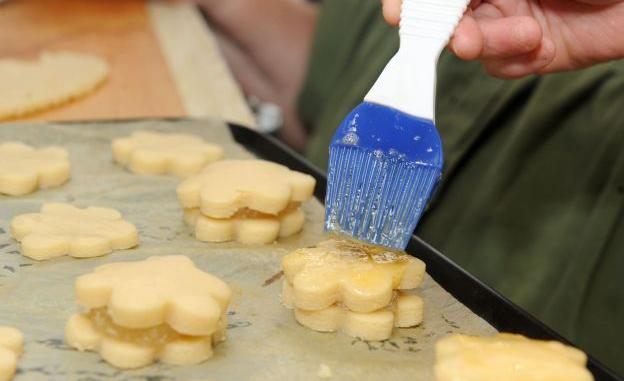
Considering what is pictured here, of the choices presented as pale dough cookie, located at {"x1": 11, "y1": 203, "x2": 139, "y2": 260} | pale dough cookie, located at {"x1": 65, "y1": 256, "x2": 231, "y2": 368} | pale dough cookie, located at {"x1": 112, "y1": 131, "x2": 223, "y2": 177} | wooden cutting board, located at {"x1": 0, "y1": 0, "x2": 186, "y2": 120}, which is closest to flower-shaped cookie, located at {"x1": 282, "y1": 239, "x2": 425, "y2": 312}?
pale dough cookie, located at {"x1": 65, "y1": 256, "x2": 231, "y2": 368}

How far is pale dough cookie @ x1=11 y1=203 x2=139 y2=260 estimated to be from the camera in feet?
3.31

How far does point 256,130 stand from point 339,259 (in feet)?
1.81

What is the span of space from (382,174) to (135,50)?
1303 millimetres

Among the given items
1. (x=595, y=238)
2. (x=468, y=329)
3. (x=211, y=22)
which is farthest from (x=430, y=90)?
(x=211, y=22)

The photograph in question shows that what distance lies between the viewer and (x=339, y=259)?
939mm

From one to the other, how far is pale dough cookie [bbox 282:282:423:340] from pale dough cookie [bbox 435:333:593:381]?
0.38 feet

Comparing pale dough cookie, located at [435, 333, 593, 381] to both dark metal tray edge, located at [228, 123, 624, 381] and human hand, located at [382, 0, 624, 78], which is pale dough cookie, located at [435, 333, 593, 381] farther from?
human hand, located at [382, 0, 624, 78]

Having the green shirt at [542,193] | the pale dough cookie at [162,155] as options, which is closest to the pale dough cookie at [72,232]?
the pale dough cookie at [162,155]

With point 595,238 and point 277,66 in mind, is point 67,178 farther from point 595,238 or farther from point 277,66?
point 277,66

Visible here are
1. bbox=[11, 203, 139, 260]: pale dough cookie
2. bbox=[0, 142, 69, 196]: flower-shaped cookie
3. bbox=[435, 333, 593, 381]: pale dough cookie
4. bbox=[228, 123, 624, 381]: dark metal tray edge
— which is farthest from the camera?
bbox=[0, 142, 69, 196]: flower-shaped cookie

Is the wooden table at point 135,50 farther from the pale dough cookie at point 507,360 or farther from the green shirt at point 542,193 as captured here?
the pale dough cookie at point 507,360

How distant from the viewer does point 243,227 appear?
109 centimetres

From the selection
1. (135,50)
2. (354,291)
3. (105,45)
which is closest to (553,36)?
(354,291)

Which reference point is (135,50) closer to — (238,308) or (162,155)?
(162,155)
